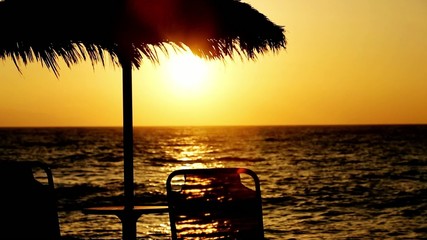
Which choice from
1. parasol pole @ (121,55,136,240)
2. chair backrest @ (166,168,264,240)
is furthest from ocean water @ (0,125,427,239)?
chair backrest @ (166,168,264,240)

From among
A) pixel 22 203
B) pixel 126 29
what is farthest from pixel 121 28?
pixel 22 203

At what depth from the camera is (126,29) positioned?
571 centimetres

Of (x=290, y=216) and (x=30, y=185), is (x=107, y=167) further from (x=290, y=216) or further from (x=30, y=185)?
(x=30, y=185)

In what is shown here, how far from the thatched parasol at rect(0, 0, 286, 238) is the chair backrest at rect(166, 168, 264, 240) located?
40.1 inches

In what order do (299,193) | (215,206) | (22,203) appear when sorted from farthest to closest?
(299,193), (215,206), (22,203)

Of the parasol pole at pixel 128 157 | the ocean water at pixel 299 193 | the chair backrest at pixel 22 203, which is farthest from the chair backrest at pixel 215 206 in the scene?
the ocean water at pixel 299 193

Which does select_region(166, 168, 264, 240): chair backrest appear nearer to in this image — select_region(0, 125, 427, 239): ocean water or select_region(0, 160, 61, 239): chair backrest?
select_region(0, 160, 61, 239): chair backrest

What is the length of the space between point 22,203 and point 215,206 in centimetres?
119

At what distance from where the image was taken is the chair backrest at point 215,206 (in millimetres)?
4820

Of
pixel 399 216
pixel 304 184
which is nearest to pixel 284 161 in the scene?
pixel 304 184

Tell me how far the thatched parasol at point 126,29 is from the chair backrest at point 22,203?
4.03 ft

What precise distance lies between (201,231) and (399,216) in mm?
19276

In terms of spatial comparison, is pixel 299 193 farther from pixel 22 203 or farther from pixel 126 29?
pixel 22 203

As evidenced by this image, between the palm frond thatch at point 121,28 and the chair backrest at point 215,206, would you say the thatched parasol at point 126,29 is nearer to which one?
the palm frond thatch at point 121,28
